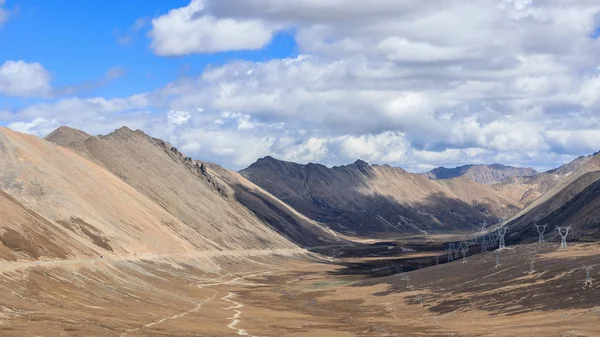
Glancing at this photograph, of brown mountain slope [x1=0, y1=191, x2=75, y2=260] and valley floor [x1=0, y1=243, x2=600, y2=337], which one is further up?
brown mountain slope [x1=0, y1=191, x2=75, y2=260]

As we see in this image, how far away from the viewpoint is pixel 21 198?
525 feet

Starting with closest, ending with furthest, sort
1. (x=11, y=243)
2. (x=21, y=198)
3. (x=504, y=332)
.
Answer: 1. (x=504, y=332)
2. (x=11, y=243)
3. (x=21, y=198)

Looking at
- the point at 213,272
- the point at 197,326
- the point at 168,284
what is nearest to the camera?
the point at 197,326

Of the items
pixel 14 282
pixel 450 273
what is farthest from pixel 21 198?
pixel 450 273

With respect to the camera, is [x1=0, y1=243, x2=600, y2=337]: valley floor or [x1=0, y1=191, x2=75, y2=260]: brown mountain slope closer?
[x1=0, y1=243, x2=600, y2=337]: valley floor

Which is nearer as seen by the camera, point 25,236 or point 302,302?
point 25,236

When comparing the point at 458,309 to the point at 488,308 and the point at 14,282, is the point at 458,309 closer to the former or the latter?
the point at 488,308

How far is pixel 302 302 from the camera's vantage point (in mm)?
143125

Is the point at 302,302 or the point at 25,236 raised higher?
the point at 25,236

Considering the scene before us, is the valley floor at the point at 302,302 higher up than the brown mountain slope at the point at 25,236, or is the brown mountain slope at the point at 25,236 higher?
the brown mountain slope at the point at 25,236

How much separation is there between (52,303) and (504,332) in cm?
5506

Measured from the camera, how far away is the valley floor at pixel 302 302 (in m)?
82.2

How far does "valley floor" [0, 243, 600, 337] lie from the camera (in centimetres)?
8219

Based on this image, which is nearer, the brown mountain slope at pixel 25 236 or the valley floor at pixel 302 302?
the valley floor at pixel 302 302
